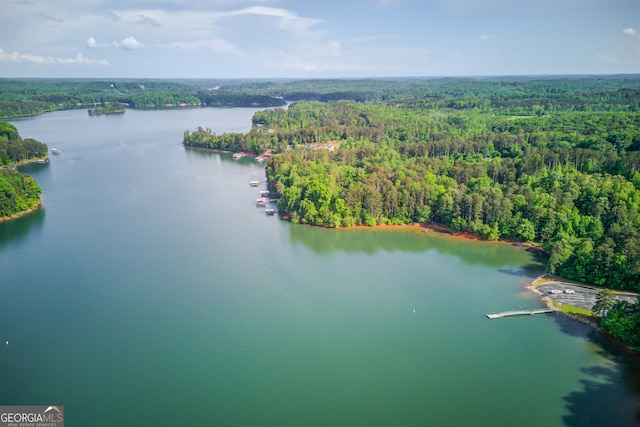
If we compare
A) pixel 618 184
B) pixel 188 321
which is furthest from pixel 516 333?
A: pixel 618 184

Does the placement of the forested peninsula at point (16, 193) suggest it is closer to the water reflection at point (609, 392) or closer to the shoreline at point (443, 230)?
the shoreline at point (443, 230)

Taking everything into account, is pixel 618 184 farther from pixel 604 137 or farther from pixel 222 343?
pixel 222 343

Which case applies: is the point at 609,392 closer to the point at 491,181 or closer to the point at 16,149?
the point at 491,181

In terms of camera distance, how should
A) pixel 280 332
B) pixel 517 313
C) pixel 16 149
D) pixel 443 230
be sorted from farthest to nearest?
pixel 16 149
pixel 443 230
pixel 517 313
pixel 280 332

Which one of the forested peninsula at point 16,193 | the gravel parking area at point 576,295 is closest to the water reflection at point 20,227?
the forested peninsula at point 16,193

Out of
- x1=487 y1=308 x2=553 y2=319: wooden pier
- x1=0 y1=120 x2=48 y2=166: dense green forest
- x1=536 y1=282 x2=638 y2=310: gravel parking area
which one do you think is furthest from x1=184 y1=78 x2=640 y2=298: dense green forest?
x1=0 y1=120 x2=48 y2=166: dense green forest

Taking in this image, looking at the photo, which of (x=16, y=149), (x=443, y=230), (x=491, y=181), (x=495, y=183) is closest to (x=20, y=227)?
(x=16, y=149)

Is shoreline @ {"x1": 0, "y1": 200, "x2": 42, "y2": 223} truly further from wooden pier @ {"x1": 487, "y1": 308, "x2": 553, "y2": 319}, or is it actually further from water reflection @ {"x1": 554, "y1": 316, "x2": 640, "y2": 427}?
water reflection @ {"x1": 554, "y1": 316, "x2": 640, "y2": 427}
